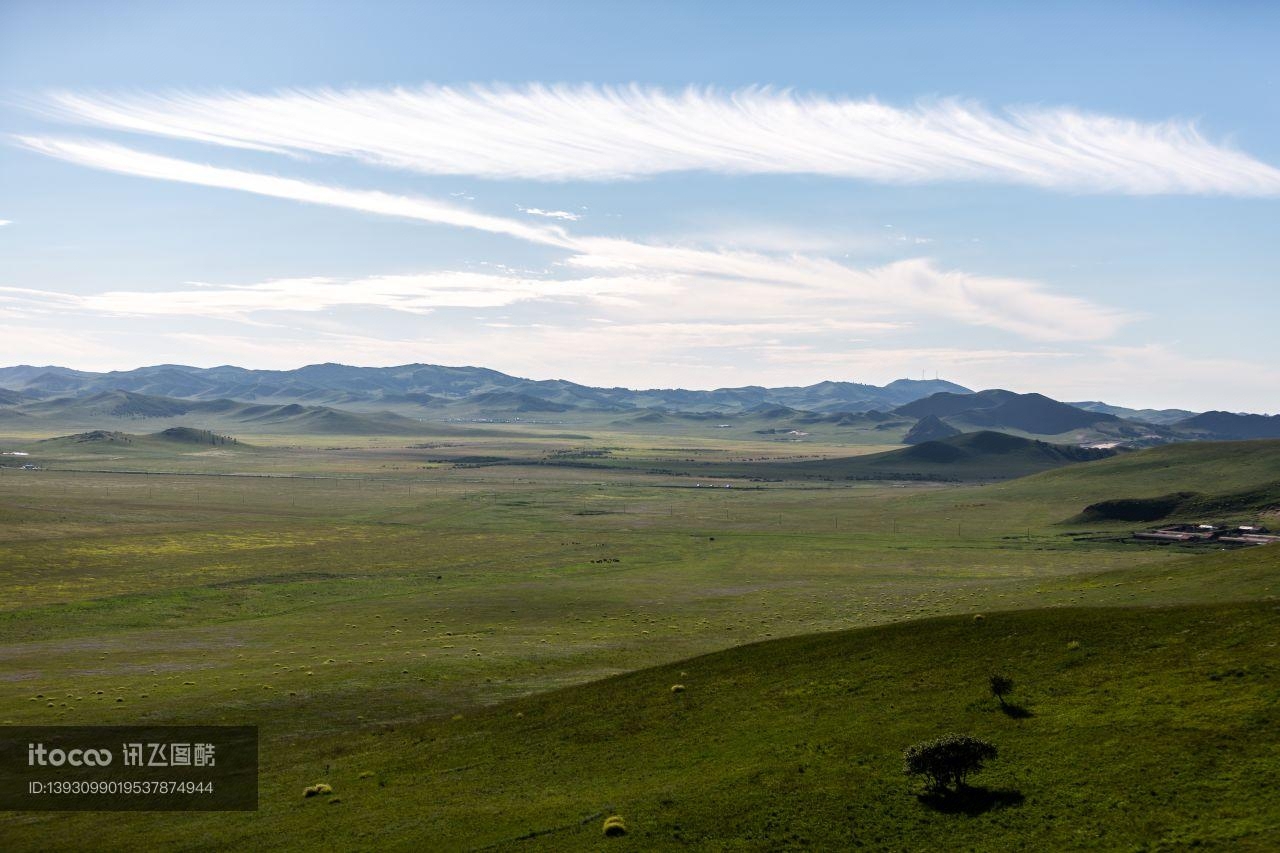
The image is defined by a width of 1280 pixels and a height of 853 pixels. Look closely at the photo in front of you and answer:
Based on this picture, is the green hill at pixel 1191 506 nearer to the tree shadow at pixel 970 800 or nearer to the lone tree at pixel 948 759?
the lone tree at pixel 948 759

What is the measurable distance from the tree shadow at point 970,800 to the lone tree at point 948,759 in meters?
0.32

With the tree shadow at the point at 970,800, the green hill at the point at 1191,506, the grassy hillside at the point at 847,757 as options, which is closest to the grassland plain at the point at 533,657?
the grassy hillside at the point at 847,757

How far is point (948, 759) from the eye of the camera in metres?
31.2

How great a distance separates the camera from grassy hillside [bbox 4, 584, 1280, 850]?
28.9 metres

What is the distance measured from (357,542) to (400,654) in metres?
92.8

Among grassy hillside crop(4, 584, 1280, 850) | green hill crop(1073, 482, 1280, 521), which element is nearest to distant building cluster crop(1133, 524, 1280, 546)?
green hill crop(1073, 482, 1280, 521)

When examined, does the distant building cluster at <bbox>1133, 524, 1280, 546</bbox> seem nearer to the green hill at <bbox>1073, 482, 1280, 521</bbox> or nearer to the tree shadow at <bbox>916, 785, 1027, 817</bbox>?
the green hill at <bbox>1073, 482, 1280, 521</bbox>

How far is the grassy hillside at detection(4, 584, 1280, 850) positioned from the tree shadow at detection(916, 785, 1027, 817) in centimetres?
12

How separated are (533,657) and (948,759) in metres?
47.5

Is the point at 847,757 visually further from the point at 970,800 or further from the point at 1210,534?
the point at 1210,534

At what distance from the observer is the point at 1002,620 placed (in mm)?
49844

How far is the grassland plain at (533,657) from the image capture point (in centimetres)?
3303

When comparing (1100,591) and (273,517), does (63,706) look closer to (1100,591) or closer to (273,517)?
(1100,591)

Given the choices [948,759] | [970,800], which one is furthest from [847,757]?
[970,800]
